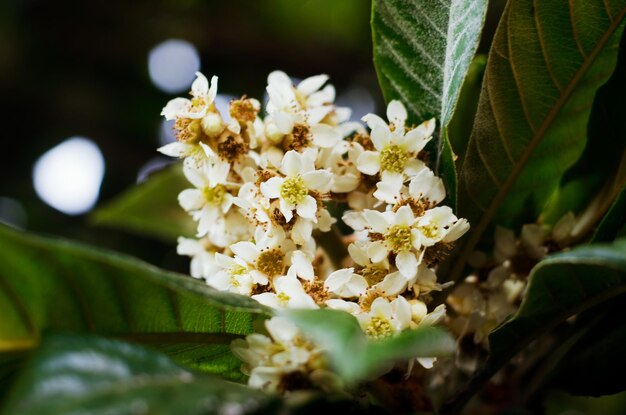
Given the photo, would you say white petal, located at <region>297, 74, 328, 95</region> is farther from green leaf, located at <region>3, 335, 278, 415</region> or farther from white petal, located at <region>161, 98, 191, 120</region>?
green leaf, located at <region>3, 335, 278, 415</region>

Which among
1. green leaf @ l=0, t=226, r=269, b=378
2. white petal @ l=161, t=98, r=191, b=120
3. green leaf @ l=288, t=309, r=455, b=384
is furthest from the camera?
white petal @ l=161, t=98, r=191, b=120

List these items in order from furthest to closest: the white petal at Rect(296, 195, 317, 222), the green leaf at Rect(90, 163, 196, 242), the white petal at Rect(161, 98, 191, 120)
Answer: the green leaf at Rect(90, 163, 196, 242) → the white petal at Rect(161, 98, 191, 120) → the white petal at Rect(296, 195, 317, 222)

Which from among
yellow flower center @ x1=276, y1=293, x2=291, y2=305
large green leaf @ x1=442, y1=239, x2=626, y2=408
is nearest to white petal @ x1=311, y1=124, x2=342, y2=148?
yellow flower center @ x1=276, y1=293, x2=291, y2=305

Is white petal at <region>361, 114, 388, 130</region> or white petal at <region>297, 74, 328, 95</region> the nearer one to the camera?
white petal at <region>361, 114, 388, 130</region>

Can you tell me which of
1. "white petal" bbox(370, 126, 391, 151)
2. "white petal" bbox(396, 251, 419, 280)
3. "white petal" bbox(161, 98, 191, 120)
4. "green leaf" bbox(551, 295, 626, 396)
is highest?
"white petal" bbox(161, 98, 191, 120)

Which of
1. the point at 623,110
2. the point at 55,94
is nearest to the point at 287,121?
the point at 623,110

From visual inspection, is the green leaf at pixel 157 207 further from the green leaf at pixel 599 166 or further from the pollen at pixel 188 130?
the green leaf at pixel 599 166

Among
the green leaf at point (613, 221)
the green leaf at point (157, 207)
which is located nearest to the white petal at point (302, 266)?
the green leaf at point (613, 221)

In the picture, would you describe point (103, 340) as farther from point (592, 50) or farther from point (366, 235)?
point (592, 50)
